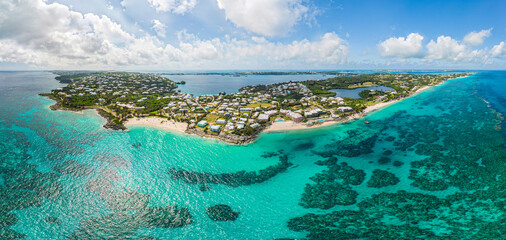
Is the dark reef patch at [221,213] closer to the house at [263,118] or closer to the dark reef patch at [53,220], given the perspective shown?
the dark reef patch at [53,220]

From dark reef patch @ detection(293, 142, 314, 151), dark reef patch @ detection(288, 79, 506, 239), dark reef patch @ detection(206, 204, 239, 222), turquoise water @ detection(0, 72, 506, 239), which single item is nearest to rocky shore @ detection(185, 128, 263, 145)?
turquoise water @ detection(0, 72, 506, 239)

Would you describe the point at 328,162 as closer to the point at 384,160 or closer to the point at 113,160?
the point at 384,160

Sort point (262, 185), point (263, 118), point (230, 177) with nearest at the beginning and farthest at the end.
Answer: point (262, 185), point (230, 177), point (263, 118)

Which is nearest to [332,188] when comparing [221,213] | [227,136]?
[221,213]

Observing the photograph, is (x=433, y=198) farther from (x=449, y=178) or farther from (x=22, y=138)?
(x=22, y=138)

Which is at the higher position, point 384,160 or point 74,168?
point 384,160

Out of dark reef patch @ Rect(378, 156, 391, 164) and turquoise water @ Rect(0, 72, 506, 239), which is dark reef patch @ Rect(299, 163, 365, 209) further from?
dark reef patch @ Rect(378, 156, 391, 164)
